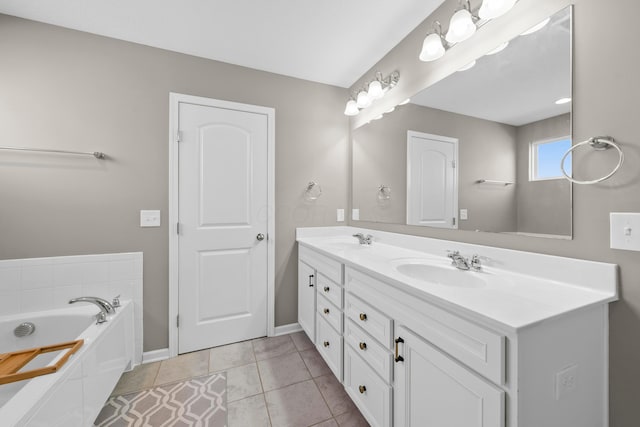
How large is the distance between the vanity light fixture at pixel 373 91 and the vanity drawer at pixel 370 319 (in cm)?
154

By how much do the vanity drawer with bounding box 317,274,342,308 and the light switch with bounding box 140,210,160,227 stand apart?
1.28m

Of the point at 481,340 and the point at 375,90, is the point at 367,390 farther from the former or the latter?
the point at 375,90

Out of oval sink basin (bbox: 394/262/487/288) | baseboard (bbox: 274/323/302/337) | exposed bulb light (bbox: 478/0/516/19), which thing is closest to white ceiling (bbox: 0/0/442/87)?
exposed bulb light (bbox: 478/0/516/19)

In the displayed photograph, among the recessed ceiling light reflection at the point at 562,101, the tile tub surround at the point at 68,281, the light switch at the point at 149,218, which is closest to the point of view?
the recessed ceiling light reflection at the point at 562,101

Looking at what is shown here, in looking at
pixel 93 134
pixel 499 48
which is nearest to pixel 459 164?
pixel 499 48

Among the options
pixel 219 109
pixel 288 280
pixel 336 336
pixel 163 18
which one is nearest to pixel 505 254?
pixel 336 336

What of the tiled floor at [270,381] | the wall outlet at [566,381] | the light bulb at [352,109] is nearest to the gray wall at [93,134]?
the tiled floor at [270,381]

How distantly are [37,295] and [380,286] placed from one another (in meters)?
2.16

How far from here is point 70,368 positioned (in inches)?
42.0

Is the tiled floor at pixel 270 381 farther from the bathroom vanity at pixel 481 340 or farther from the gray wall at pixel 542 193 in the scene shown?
the gray wall at pixel 542 193

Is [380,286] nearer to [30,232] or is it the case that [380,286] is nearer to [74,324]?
[74,324]

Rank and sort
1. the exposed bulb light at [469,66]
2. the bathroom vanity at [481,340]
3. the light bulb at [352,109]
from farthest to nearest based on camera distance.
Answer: the light bulb at [352,109] → the exposed bulb light at [469,66] → the bathroom vanity at [481,340]

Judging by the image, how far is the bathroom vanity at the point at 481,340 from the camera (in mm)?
674

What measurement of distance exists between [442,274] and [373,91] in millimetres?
1463
